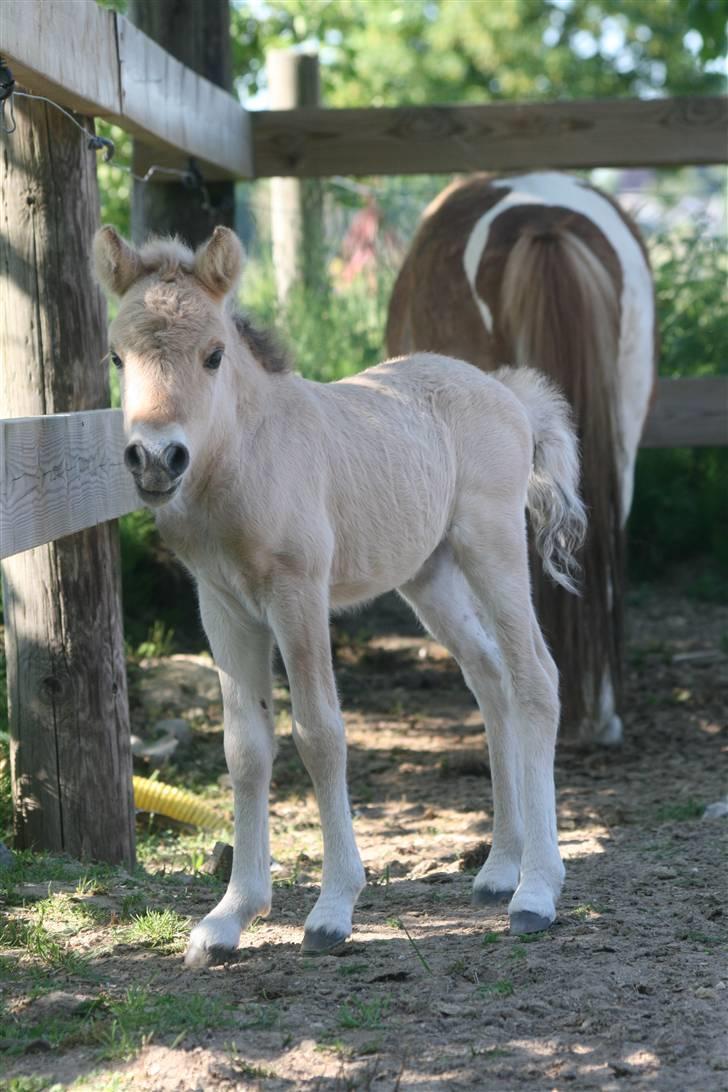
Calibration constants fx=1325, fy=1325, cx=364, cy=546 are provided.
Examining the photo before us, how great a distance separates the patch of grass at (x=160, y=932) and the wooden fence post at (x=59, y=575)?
59cm

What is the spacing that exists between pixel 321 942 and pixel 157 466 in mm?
1195

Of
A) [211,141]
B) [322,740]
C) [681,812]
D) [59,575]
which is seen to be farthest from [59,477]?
[681,812]

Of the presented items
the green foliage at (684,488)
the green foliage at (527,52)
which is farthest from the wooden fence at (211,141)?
the green foliage at (527,52)

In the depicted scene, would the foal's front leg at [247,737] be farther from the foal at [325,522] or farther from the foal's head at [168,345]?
the foal's head at [168,345]

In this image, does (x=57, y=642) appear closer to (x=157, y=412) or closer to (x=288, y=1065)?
(x=157, y=412)

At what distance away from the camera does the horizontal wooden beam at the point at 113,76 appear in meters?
3.19

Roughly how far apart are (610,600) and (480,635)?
172 cm

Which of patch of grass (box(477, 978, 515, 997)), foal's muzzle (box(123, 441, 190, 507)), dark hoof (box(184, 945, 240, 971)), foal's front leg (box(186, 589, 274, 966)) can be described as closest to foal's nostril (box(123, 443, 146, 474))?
foal's muzzle (box(123, 441, 190, 507))

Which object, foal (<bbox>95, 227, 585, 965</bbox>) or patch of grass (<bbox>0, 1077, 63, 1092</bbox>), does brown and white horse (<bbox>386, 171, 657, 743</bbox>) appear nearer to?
foal (<bbox>95, 227, 585, 965</bbox>)

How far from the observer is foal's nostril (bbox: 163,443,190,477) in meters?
2.68

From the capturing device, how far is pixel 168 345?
2.82 meters

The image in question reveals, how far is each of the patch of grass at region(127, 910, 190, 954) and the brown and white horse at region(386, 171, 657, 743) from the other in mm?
2428

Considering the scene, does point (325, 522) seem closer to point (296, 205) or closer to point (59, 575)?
point (59, 575)

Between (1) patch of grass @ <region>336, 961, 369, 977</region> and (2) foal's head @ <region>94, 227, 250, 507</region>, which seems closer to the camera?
(2) foal's head @ <region>94, 227, 250, 507</region>
